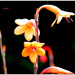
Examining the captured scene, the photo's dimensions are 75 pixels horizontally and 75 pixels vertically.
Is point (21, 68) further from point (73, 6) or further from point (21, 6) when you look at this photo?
point (73, 6)

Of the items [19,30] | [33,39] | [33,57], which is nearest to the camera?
[33,57]

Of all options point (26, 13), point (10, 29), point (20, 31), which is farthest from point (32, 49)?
point (10, 29)

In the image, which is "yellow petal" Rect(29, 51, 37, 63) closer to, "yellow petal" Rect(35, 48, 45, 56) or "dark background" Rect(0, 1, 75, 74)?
"yellow petal" Rect(35, 48, 45, 56)

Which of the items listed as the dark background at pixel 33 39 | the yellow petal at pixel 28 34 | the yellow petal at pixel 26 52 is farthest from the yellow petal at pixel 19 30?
the dark background at pixel 33 39

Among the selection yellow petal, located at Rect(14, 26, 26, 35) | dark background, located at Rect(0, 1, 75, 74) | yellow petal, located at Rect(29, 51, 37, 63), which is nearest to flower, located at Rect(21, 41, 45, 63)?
yellow petal, located at Rect(29, 51, 37, 63)

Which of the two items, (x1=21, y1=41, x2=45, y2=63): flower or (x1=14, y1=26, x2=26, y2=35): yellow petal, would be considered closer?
(x1=21, y1=41, x2=45, y2=63): flower

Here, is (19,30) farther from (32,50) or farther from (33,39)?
(33,39)

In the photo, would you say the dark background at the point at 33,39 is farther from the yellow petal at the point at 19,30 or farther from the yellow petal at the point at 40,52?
the yellow petal at the point at 40,52

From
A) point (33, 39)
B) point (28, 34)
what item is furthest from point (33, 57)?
point (33, 39)
